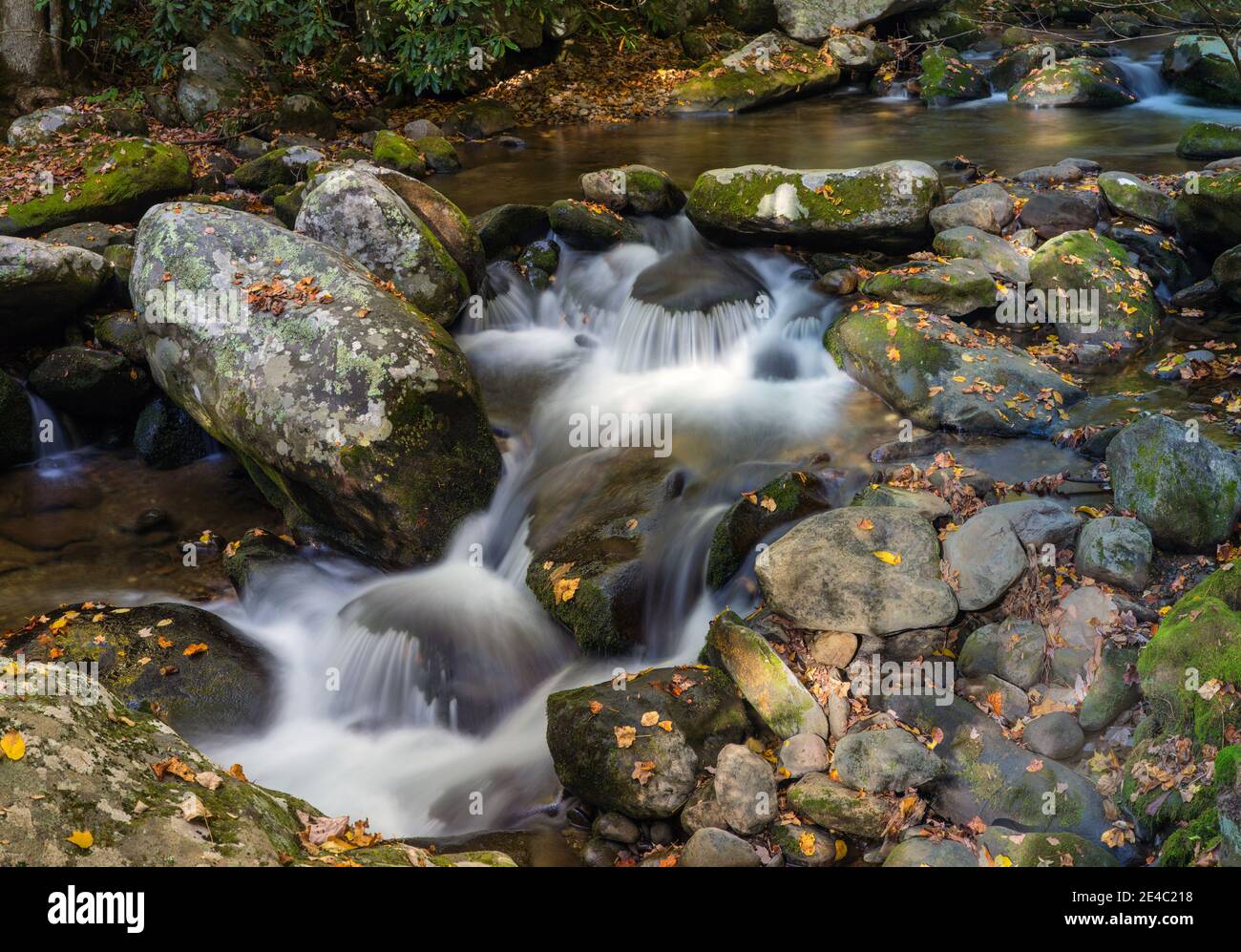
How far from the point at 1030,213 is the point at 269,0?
1194cm

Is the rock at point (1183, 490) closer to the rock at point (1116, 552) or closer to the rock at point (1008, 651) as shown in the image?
the rock at point (1116, 552)

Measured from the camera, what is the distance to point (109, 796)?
314 cm

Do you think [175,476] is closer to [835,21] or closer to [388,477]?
[388,477]

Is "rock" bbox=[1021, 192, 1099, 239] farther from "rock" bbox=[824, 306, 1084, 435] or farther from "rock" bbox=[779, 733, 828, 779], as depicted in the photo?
"rock" bbox=[779, 733, 828, 779]

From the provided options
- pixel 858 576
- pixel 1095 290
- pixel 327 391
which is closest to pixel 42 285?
pixel 327 391

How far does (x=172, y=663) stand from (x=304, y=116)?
456 inches

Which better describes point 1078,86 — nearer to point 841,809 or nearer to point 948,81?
point 948,81

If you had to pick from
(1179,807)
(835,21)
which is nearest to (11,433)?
(1179,807)

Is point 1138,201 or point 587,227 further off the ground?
point 1138,201

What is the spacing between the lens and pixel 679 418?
909 centimetres

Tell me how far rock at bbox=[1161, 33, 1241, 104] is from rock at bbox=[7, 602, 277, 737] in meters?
16.3

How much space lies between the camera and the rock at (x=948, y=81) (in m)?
17.6

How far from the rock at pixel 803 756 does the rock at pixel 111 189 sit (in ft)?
34.8

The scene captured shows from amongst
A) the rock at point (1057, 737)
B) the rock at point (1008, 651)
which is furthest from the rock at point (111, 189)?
the rock at point (1057, 737)
